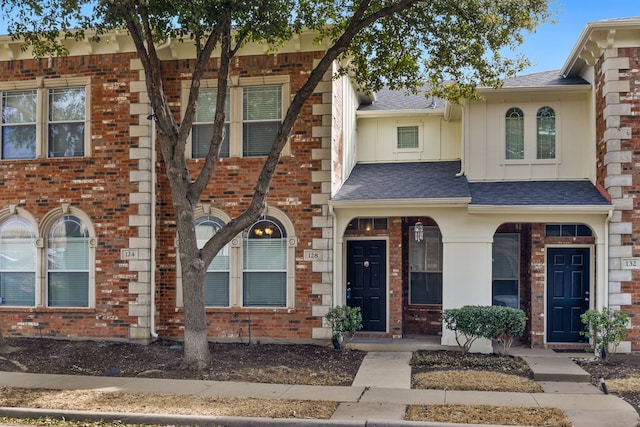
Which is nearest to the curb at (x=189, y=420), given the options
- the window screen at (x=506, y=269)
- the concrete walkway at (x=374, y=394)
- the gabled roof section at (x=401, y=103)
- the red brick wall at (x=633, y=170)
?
the concrete walkway at (x=374, y=394)

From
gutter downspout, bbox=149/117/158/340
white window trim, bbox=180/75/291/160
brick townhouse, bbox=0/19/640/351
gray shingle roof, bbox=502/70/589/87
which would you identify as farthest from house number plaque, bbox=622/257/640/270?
gutter downspout, bbox=149/117/158/340

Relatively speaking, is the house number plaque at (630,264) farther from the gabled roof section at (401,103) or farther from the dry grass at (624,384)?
the gabled roof section at (401,103)

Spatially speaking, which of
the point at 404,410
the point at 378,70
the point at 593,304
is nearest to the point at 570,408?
the point at 404,410

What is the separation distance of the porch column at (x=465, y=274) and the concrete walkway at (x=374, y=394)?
A: 5.85 ft

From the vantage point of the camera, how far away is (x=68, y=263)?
526 inches

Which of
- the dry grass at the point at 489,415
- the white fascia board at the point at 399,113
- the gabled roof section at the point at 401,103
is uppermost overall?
the gabled roof section at the point at 401,103

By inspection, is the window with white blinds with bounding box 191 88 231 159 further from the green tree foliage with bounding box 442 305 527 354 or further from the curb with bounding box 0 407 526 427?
the curb with bounding box 0 407 526 427

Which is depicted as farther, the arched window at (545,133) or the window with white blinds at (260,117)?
the arched window at (545,133)

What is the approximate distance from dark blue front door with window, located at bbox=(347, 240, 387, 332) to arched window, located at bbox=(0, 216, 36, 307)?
6781 mm

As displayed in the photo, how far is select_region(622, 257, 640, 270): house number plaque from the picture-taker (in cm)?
1185

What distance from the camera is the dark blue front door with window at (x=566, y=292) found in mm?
13062

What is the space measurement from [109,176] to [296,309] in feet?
15.5

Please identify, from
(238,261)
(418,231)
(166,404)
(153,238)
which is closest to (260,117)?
(238,261)

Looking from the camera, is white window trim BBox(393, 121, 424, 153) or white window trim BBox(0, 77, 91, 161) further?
white window trim BBox(393, 121, 424, 153)
